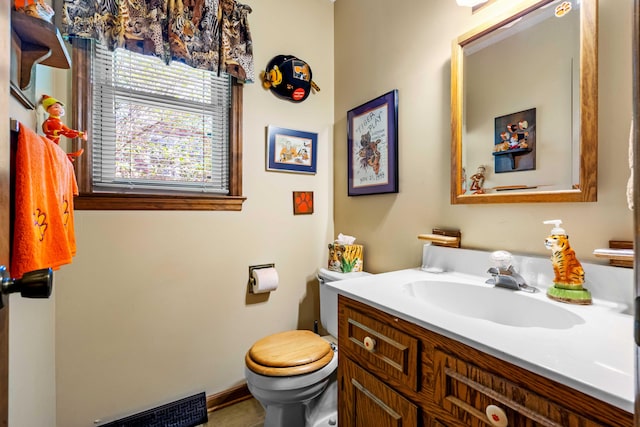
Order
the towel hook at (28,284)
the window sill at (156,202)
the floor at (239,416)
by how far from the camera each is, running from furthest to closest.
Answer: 1. the floor at (239,416)
2. the window sill at (156,202)
3. the towel hook at (28,284)

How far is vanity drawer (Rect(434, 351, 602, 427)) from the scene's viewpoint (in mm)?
512

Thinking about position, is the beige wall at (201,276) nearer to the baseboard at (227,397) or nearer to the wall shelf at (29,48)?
the baseboard at (227,397)

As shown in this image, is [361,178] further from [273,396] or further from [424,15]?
[273,396]

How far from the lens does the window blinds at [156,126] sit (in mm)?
1403

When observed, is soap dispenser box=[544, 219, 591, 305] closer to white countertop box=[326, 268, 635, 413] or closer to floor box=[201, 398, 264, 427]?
white countertop box=[326, 268, 635, 413]

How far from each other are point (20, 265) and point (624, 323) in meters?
1.50

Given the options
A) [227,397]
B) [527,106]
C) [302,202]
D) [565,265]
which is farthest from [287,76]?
[227,397]

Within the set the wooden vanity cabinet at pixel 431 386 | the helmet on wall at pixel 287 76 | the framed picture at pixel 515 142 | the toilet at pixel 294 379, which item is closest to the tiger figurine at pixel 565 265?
the framed picture at pixel 515 142

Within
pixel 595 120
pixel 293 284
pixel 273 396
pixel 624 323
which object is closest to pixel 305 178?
pixel 293 284

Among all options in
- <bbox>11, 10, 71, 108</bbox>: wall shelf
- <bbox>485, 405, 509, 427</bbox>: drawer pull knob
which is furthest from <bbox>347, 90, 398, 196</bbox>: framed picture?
<bbox>11, 10, 71, 108</bbox>: wall shelf

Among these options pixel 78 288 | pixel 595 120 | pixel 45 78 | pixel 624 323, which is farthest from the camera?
pixel 78 288

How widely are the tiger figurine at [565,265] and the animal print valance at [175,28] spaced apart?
164cm

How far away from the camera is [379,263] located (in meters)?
1.68

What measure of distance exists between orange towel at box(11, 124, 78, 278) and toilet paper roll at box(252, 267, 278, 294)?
0.95 m
